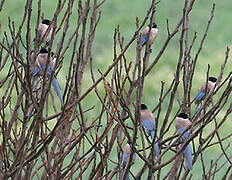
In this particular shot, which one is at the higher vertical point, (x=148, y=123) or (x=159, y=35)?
(x=148, y=123)

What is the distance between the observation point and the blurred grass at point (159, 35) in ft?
32.2

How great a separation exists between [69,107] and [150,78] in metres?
7.81

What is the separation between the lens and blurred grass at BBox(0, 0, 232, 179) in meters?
9.82

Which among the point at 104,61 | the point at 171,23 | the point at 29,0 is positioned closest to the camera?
the point at 29,0

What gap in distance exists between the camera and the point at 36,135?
2.24m

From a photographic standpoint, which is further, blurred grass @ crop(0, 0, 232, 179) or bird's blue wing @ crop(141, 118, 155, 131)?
blurred grass @ crop(0, 0, 232, 179)

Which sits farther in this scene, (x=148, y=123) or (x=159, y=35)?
(x=159, y=35)

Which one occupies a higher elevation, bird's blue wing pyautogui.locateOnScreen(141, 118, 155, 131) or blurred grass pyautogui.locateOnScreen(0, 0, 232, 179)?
bird's blue wing pyautogui.locateOnScreen(141, 118, 155, 131)

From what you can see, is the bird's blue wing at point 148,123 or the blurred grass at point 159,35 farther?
the blurred grass at point 159,35

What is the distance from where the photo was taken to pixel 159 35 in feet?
39.0

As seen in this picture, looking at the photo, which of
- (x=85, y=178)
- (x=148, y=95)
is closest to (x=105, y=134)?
(x=85, y=178)

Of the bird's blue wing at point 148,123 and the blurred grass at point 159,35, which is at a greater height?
the bird's blue wing at point 148,123

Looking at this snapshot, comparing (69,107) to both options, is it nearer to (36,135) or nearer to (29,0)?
(36,135)

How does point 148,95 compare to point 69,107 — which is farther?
point 148,95
